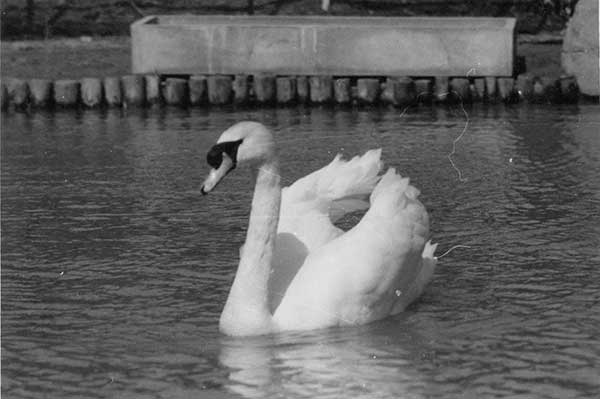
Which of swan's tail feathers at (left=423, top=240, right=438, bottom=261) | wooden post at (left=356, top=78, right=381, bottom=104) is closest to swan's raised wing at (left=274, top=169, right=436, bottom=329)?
swan's tail feathers at (left=423, top=240, right=438, bottom=261)

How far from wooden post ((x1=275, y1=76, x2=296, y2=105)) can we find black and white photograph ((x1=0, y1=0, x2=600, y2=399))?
0.02 meters

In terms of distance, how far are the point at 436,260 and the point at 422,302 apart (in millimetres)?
389

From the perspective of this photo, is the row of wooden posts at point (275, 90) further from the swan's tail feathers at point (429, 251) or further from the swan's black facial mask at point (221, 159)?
the swan's black facial mask at point (221, 159)

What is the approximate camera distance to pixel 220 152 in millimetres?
7465

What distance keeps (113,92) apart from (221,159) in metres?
8.65

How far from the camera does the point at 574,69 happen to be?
15.8 m

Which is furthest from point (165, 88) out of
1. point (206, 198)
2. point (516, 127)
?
point (206, 198)

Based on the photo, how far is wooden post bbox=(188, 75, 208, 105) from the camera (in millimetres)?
15922

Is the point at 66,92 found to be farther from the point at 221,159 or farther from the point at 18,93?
the point at 221,159

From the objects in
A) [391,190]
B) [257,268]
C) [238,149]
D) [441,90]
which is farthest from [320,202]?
[441,90]

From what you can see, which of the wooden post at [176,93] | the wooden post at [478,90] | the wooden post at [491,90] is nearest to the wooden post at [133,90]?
the wooden post at [176,93]

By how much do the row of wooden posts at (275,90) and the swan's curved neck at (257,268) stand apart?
8.03 meters

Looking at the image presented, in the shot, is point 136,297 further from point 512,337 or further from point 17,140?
point 17,140

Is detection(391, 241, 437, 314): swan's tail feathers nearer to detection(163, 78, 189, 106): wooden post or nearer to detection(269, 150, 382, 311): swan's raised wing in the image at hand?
detection(269, 150, 382, 311): swan's raised wing
